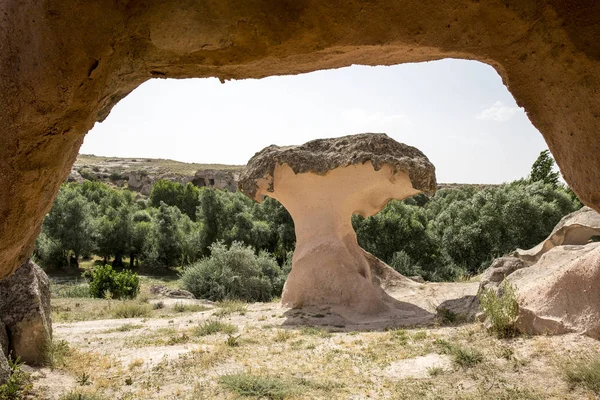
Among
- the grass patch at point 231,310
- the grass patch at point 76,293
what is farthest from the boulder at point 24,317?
the grass patch at point 76,293

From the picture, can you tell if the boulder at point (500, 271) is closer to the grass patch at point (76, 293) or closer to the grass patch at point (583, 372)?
the grass patch at point (583, 372)

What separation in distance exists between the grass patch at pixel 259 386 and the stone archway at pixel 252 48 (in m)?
2.54

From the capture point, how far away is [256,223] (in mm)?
21016

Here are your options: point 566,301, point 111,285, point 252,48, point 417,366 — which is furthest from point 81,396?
point 111,285

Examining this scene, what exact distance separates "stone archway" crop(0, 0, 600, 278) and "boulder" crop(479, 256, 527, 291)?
17.3 ft

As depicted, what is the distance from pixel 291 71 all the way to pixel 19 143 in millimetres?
1421

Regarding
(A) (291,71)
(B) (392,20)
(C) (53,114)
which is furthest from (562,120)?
(C) (53,114)

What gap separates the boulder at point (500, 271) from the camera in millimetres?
7132

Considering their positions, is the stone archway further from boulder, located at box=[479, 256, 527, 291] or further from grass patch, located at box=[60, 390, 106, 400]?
boulder, located at box=[479, 256, 527, 291]

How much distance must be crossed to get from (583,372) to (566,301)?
1.30 meters

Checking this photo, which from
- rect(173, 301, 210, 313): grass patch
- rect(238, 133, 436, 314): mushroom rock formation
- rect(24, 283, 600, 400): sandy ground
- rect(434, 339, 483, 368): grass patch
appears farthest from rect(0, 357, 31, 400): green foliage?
rect(173, 301, 210, 313): grass patch

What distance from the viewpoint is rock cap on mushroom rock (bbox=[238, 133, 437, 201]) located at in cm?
867

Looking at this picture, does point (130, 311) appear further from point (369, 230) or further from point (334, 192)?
point (369, 230)

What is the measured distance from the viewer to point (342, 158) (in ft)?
29.1
